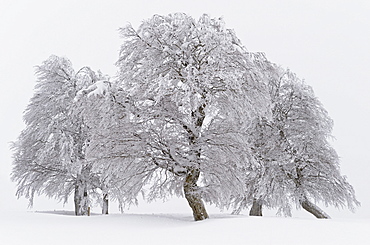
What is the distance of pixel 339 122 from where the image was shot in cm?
9019

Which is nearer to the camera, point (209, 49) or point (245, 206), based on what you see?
point (209, 49)

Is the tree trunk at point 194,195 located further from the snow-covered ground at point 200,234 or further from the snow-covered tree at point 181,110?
the snow-covered ground at point 200,234

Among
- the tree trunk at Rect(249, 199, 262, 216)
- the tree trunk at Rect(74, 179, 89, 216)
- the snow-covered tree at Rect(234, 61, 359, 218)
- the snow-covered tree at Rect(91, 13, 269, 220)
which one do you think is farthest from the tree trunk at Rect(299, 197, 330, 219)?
the tree trunk at Rect(74, 179, 89, 216)

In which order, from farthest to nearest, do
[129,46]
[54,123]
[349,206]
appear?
[54,123] → [349,206] → [129,46]

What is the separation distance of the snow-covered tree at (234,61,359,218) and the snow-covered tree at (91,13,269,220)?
434 cm

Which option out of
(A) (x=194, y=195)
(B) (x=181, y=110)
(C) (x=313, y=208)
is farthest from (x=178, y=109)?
(C) (x=313, y=208)

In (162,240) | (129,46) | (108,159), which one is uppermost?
(129,46)

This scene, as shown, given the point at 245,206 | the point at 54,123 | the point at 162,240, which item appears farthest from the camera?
the point at 245,206

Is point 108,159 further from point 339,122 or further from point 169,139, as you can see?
point 339,122

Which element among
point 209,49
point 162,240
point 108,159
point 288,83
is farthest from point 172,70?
point 288,83

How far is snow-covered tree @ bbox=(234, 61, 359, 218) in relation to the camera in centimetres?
1599

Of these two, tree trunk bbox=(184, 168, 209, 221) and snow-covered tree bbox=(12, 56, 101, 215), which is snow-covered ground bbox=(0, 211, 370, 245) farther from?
snow-covered tree bbox=(12, 56, 101, 215)

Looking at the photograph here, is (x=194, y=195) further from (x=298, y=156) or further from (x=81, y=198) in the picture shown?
(x=81, y=198)

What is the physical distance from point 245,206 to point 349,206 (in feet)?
16.5
